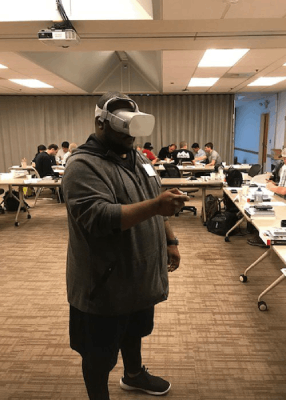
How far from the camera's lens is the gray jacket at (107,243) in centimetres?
118

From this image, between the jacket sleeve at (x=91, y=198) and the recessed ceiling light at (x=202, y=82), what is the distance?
7.27m

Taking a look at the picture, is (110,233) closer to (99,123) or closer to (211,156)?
(99,123)

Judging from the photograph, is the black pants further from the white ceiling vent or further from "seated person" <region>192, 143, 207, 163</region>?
"seated person" <region>192, 143, 207, 163</region>

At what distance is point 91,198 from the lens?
44.7 inches

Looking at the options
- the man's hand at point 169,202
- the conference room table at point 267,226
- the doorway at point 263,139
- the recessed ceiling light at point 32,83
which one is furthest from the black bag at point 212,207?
the doorway at point 263,139

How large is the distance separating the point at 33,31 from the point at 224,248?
3656mm

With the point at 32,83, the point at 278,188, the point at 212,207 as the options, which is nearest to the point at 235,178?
the point at 212,207

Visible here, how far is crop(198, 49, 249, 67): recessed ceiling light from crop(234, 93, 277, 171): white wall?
562cm

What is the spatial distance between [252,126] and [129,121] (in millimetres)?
14176

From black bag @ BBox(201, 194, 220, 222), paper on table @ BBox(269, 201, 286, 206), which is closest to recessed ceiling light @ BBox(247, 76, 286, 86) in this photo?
black bag @ BBox(201, 194, 220, 222)

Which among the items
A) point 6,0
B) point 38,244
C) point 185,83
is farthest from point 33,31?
point 185,83

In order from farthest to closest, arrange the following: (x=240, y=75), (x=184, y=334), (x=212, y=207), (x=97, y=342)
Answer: (x=240, y=75) → (x=212, y=207) → (x=184, y=334) → (x=97, y=342)

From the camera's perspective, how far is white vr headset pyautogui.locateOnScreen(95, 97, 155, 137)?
117cm

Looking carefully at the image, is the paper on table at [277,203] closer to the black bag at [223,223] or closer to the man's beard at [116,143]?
the black bag at [223,223]
